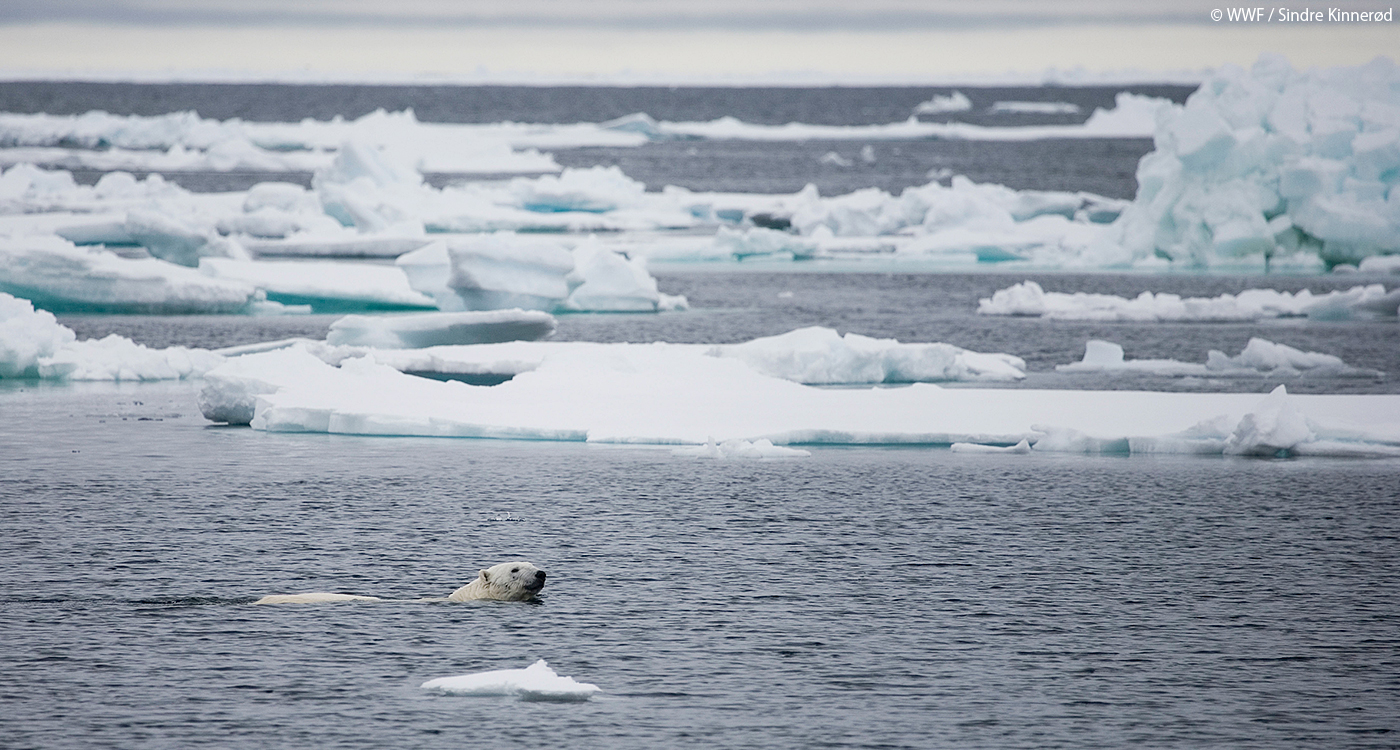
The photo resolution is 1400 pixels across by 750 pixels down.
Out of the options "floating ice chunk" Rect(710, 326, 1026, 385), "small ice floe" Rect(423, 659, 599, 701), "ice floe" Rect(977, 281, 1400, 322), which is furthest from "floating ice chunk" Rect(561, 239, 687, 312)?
"small ice floe" Rect(423, 659, 599, 701)

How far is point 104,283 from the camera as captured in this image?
2369cm

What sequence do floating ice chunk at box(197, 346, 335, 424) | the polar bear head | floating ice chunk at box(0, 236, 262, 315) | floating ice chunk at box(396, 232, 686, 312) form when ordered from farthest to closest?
floating ice chunk at box(396, 232, 686, 312) < floating ice chunk at box(0, 236, 262, 315) < floating ice chunk at box(197, 346, 335, 424) < the polar bear head

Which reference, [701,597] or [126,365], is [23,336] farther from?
[701,597]

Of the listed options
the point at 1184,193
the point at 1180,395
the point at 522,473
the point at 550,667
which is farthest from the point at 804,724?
the point at 1184,193

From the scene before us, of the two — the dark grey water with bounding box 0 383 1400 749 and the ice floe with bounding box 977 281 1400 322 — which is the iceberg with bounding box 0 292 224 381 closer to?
the dark grey water with bounding box 0 383 1400 749

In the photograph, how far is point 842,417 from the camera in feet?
52.1

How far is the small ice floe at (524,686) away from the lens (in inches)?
324

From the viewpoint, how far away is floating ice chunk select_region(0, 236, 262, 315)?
75.1 ft

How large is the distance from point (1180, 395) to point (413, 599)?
31.1ft

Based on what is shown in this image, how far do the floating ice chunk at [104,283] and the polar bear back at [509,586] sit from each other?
14.7 m

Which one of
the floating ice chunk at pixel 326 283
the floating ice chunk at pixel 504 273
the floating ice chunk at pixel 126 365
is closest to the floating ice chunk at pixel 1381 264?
the floating ice chunk at pixel 504 273

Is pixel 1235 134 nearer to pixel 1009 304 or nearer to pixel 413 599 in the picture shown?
pixel 1009 304

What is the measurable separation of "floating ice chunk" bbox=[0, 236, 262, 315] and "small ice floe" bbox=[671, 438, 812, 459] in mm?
11527

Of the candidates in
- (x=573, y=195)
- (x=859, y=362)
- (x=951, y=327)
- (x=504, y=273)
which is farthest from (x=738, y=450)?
(x=573, y=195)
